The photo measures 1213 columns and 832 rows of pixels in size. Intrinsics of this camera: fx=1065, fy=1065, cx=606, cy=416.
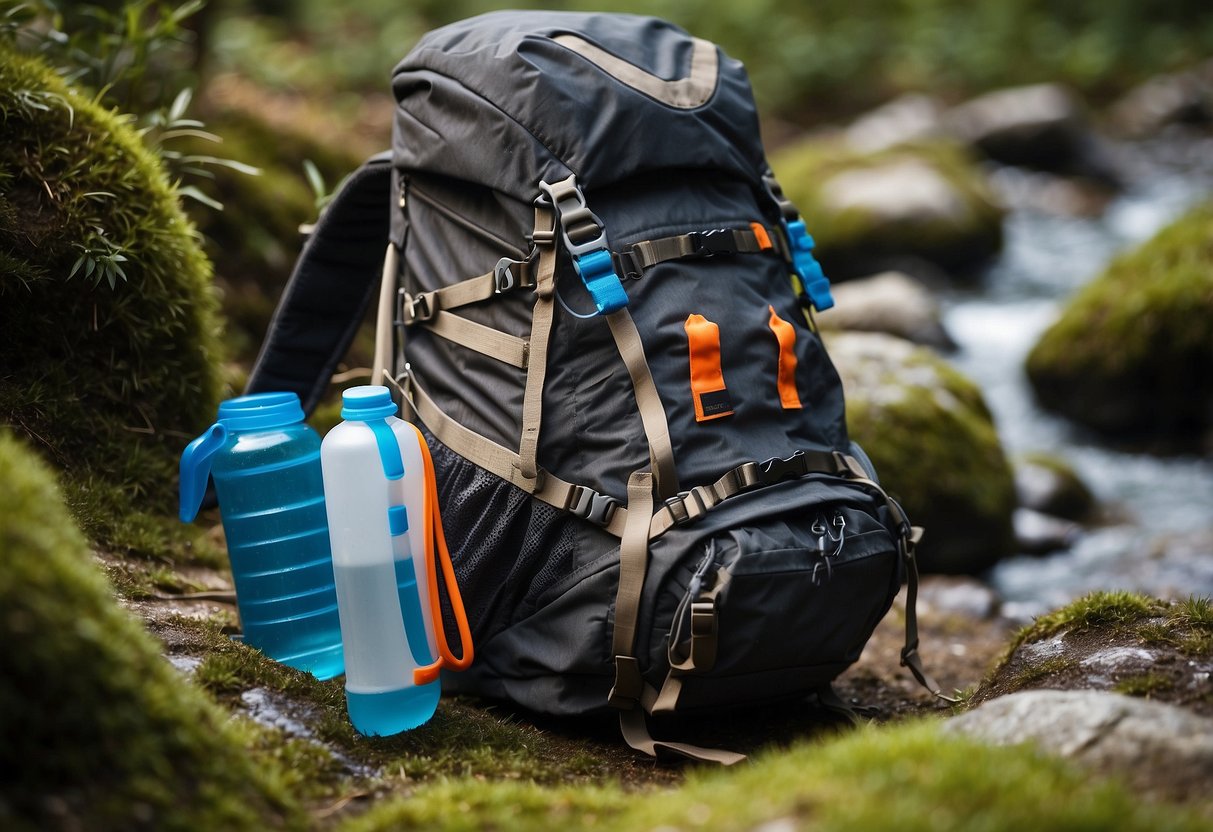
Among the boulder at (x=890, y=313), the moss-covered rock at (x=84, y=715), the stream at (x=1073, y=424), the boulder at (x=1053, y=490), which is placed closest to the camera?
the moss-covered rock at (x=84, y=715)

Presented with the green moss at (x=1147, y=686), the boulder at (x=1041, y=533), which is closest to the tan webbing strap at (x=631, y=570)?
the green moss at (x=1147, y=686)

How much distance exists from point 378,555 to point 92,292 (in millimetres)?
1538

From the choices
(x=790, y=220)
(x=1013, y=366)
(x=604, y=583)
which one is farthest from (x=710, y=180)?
(x=1013, y=366)

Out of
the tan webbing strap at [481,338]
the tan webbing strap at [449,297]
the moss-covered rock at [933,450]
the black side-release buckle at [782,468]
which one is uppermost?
the tan webbing strap at [449,297]

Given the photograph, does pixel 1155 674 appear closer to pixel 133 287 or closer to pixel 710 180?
pixel 710 180

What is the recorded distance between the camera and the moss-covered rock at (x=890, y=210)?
10117 millimetres

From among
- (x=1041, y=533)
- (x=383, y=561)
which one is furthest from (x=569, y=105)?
(x=1041, y=533)

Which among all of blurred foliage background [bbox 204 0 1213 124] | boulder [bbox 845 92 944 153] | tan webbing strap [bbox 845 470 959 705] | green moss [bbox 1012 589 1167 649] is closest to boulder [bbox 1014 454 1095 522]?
green moss [bbox 1012 589 1167 649]

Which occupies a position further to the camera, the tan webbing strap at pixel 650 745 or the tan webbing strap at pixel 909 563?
the tan webbing strap at pixel 909 563

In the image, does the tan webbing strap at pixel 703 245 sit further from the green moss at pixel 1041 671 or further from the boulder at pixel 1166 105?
the boulder at pixel 1166 105

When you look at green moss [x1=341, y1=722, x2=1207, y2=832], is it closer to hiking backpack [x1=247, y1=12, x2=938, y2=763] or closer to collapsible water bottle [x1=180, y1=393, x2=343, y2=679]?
hiking backpack [x1=247, y1=12, x2=938, y2=763]

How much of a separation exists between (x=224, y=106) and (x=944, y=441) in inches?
168

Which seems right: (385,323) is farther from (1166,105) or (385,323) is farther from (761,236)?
(1166,105)

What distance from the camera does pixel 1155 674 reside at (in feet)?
9.14
